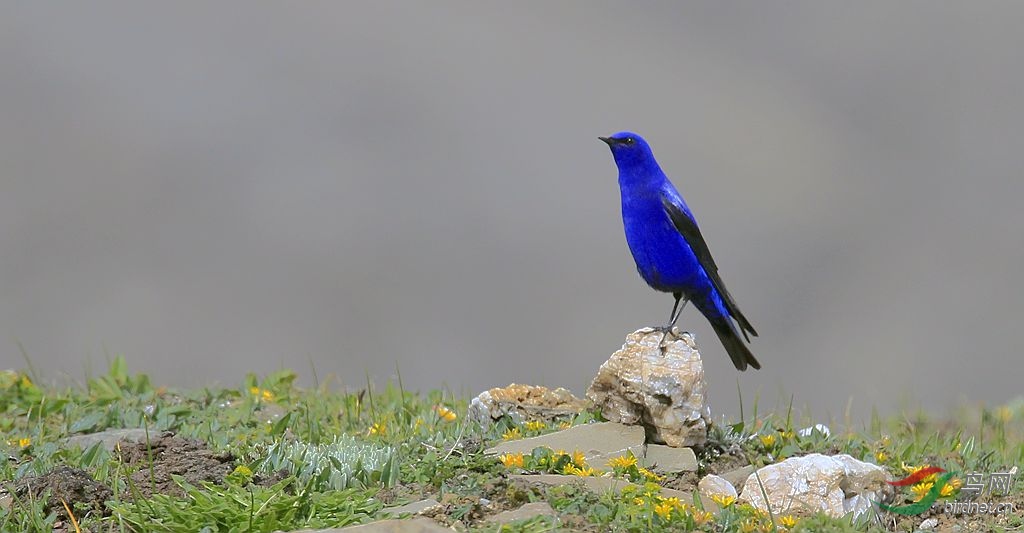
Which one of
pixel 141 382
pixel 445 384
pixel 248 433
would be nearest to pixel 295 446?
pixel 248 433

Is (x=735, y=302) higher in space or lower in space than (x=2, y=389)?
higher

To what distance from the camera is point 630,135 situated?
696 cm

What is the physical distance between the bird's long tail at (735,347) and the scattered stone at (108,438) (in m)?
3.42

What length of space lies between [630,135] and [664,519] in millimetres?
2859

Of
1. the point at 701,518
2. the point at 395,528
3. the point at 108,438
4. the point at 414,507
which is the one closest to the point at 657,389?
the point at 701,518

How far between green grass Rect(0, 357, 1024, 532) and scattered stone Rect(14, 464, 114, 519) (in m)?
0.03

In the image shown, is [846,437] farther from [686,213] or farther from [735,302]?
[686,213]

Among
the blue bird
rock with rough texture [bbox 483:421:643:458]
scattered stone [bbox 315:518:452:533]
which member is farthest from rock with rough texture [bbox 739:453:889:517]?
scattered stone [bbox 315:518:452:533]

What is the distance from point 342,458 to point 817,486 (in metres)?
2.17

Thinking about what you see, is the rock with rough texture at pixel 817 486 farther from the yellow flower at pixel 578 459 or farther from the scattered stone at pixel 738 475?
the yellow flower at pixel 578 459

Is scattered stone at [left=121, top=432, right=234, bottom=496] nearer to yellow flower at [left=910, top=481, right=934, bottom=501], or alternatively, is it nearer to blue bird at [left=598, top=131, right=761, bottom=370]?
blue bird at [left=598, top=131, right=761, bottom=370]

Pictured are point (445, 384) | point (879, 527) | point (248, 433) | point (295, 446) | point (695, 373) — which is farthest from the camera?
point (445, 384)

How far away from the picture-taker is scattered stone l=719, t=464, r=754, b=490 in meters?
5.75

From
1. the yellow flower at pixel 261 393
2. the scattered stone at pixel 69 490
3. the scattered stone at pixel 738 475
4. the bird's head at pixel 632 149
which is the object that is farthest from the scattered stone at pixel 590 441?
the yellow flower at pixel 261 393
